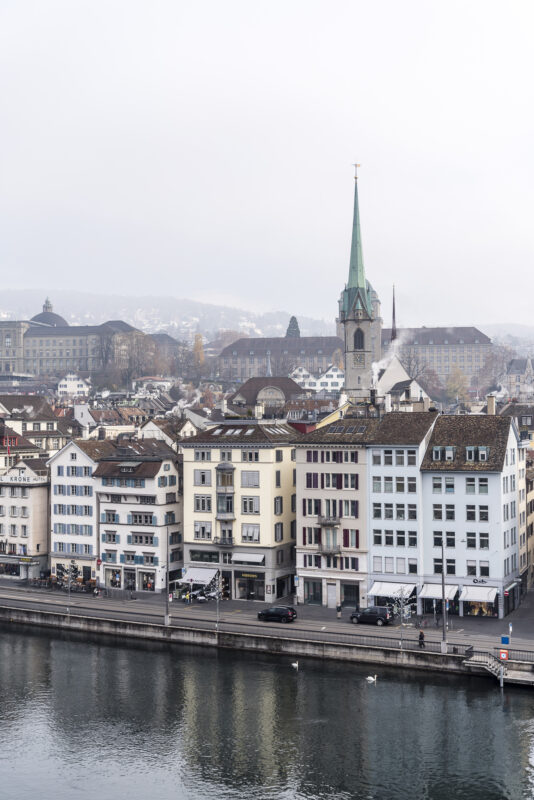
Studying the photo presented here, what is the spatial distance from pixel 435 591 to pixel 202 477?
25295 mm

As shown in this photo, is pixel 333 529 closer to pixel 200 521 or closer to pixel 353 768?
pixel 200 521

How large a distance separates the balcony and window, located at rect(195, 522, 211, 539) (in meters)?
12.2

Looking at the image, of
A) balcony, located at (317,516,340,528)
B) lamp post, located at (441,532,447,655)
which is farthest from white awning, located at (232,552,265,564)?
lamp post, located at (441,532,447,655)

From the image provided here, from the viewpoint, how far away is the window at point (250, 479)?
328 ft

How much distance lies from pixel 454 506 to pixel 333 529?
36.0ft

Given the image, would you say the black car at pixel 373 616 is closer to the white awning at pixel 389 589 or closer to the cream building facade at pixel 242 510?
the white awning at pixel 389 589

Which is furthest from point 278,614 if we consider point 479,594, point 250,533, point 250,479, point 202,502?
point 202,502

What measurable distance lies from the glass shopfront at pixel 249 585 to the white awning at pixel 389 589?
11452 mm

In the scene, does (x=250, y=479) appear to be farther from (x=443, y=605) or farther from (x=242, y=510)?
(x=443, y=605)

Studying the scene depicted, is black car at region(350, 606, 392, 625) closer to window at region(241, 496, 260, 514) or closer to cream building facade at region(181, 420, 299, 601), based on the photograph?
cream building facade at region(181, 420, 299, 601)

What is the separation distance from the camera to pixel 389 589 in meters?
91.3

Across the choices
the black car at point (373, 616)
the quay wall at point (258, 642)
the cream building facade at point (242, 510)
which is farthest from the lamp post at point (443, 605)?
the cream building facade at point (242, 510)

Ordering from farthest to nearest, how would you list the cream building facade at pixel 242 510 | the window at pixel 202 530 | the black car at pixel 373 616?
1. the window at pixel 202 530
2. the cream building facade at pixel 242 510
3. the black car at pixel 373 616

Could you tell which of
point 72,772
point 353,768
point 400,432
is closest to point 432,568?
point 400,432
